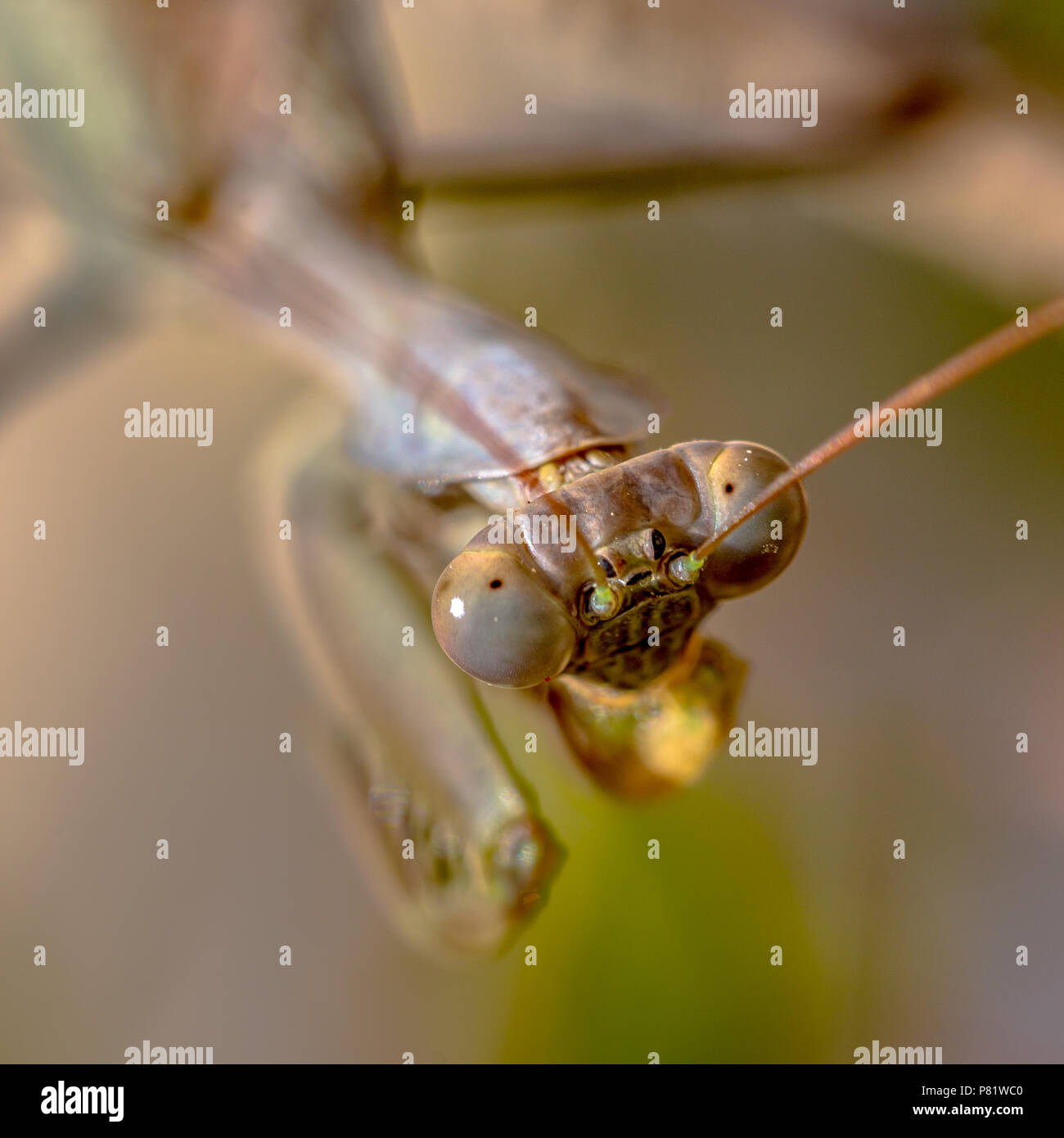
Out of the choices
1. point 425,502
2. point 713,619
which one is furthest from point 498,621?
point 713,619

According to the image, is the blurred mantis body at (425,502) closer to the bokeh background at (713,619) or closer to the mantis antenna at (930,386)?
the mantis antenna at (930,386)


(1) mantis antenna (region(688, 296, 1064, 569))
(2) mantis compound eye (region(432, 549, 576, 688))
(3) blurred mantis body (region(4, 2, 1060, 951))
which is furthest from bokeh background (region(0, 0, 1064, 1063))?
(1) mantis antenna (region(688, 296, 1064, 569))

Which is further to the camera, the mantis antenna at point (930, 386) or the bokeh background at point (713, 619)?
the bokeh background at point (713, 619)

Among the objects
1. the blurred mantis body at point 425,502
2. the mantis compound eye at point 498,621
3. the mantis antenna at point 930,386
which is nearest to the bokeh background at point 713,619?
the blurred mantis body at point 425,502

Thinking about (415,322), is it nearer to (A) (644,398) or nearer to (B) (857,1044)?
(A) (644,398)

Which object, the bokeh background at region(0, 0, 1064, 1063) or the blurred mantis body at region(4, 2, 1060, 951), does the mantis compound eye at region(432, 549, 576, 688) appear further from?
the bokeh background at region(0, 0, 1064, 1063)
